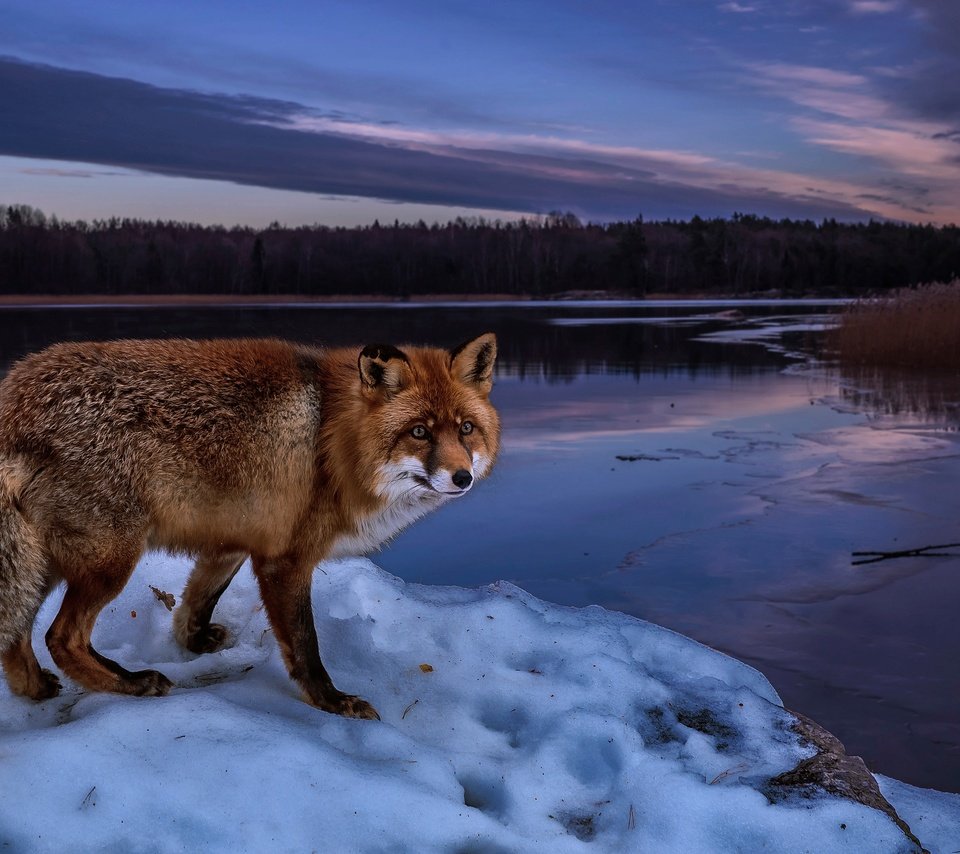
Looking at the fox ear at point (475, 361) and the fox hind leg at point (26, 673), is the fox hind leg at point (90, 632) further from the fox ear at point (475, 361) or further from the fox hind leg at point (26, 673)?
the fox ear at point (475, 361)

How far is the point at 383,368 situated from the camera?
4.00 m

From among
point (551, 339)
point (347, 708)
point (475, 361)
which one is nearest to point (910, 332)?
point (551, 339)

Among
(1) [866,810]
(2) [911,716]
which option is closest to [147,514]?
(1) [866,810]

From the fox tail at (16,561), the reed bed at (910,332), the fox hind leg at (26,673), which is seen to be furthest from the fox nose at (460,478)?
the reed bed at (910,332)

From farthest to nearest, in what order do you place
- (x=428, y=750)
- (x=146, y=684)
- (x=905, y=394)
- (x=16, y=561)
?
1. (x=905, y=394)
2. (x=146, y=684)
3. (x=428, y=750)
4. (x=16, y=561)

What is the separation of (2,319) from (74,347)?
155ft

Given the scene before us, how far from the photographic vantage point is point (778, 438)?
42.3 feet

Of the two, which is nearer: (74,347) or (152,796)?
(152,796)

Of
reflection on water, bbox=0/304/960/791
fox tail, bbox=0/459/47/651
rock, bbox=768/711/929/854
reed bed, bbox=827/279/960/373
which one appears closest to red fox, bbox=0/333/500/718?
fox tail, bbox=0/459/47/651

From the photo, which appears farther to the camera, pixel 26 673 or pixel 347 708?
pixel 347 708

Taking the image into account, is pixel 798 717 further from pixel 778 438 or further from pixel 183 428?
pixel 778 438

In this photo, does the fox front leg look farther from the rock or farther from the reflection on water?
the reflection on water

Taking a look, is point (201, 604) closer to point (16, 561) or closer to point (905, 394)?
point (16, 561)

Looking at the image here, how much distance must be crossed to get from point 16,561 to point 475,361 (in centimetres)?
213
